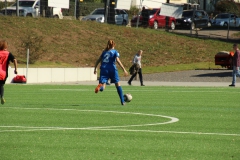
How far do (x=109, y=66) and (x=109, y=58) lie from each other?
25 centimetres

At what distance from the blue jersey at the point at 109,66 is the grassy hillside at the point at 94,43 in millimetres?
21453

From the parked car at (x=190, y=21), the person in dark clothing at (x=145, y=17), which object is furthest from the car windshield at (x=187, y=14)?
the person in dark clothing at (x=145, y=17)

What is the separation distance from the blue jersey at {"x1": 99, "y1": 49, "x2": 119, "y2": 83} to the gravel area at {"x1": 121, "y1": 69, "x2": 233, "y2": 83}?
770 inches

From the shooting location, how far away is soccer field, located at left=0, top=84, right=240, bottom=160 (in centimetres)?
1067

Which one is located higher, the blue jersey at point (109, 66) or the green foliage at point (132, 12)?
the blue jersey at point (109, 66)

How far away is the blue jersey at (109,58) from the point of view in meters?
19.6

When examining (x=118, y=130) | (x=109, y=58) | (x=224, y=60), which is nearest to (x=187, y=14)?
(x=224, y=60)

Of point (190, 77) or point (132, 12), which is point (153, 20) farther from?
point (190, 77)

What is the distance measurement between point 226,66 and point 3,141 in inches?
1335

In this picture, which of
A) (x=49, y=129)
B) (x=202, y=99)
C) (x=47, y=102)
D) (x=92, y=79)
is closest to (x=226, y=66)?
(x=92, y=79)

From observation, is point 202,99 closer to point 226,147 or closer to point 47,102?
point 47,102

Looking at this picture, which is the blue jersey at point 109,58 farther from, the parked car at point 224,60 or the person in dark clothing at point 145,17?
the person in dark clothing at point 145,17

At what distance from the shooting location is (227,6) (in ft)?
261

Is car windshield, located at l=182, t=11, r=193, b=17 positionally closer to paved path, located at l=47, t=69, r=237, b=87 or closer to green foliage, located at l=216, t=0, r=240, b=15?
green foliage, located at l=216, t=0, r=240, b=15
